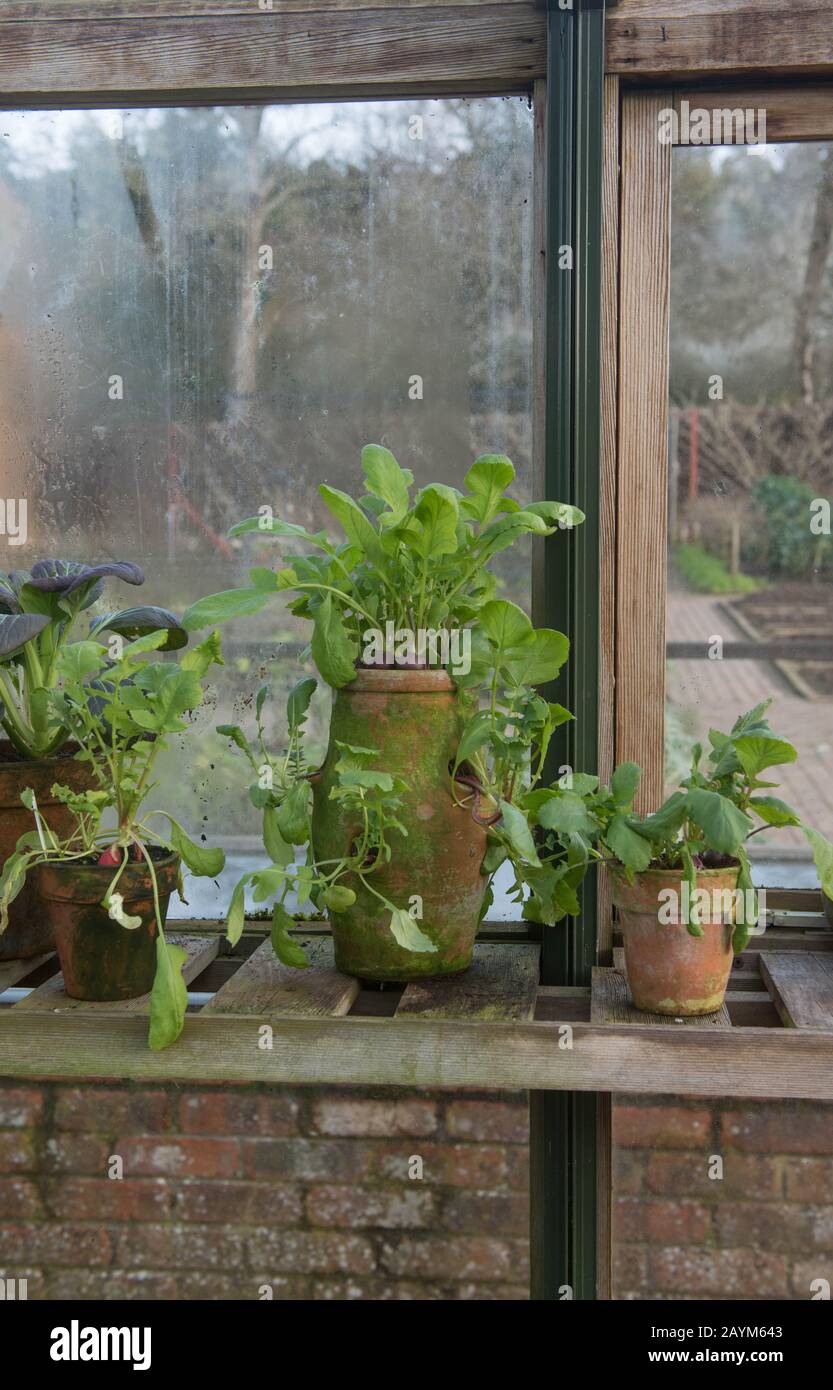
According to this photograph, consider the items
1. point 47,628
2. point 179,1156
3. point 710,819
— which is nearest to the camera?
point 710,819

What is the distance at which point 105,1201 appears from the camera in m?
2.06

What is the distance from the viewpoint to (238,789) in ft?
5.79

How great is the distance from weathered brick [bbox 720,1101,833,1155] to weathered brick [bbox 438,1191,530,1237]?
0.36 m

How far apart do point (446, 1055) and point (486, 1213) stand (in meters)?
0.86

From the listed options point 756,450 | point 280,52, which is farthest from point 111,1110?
point 280,52

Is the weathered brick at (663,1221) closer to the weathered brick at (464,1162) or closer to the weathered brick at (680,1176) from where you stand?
the weathered brick at (680,1176)

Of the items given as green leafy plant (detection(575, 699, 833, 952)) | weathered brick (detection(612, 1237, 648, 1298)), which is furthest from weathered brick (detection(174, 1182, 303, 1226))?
green leafy plant (detection(575, 699, 833, 952))

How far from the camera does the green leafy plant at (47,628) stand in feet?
4.78

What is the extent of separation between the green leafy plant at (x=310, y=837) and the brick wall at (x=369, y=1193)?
731mm

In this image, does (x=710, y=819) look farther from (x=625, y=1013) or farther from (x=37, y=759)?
(x=37, y=759)

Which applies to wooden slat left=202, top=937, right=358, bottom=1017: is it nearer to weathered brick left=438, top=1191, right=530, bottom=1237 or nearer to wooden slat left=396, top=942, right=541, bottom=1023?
wooden slat left=396, top=942, right=541, bottom=1023

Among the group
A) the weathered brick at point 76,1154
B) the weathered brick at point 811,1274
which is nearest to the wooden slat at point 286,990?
the weathered brick at point 76,1154
